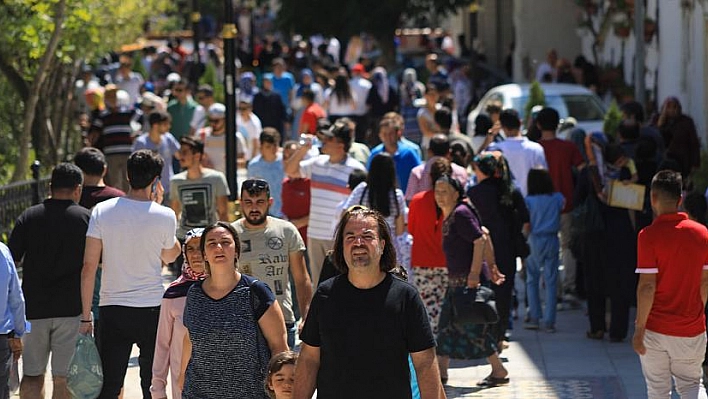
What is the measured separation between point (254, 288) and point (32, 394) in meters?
2.76

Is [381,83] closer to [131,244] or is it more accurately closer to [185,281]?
[131,244]

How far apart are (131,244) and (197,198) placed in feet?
9.83

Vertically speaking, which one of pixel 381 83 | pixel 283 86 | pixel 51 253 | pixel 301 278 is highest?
pixel 283 86

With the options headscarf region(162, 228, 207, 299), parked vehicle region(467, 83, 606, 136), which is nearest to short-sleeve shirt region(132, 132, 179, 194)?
headscarf region(162, 228, 207, 299)

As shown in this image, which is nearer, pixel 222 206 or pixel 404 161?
pixel 222 206

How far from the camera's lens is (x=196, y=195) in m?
11.3

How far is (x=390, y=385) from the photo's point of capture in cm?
610

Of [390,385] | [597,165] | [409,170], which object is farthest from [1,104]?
[390,385]

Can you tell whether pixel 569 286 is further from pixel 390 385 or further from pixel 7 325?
pixel 390 385

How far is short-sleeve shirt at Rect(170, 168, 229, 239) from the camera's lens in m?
11.3

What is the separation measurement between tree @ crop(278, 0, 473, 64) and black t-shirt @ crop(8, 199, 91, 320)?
27647 millimetres

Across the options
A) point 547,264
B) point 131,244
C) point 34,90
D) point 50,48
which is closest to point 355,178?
point 547,264

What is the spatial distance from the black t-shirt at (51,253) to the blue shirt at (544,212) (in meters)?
4.56

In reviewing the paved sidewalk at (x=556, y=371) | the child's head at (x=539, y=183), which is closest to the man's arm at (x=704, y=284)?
the paved sidewalk at (x=556, y=371)
